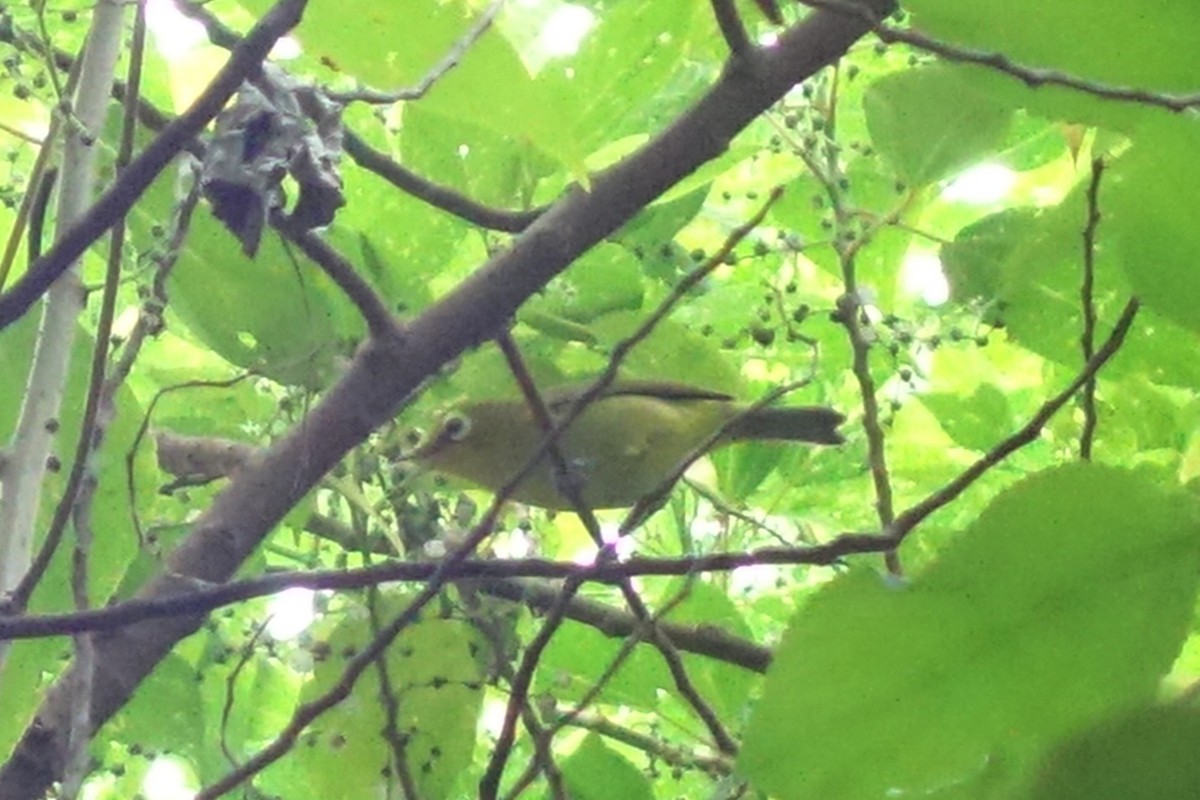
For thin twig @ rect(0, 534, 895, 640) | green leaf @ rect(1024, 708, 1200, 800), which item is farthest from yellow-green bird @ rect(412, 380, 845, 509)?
green leaf @ rect(1024, 708, 1200, 800)

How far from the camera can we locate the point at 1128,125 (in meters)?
0.33

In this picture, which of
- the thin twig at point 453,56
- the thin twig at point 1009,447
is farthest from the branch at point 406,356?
the thin twig at point 453,56

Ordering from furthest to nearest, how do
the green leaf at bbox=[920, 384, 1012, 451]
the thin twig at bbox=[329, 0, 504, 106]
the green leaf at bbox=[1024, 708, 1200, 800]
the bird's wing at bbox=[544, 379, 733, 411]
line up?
the bird's wing at bbox=[544, 379, 733, 411]
the green leaf at bbox=[920, 384, 1012, 451]
the thin twig at bbox=[329, 0, 504, 106]
the green leaf at bbox=[1024, 708, 1200, 800]

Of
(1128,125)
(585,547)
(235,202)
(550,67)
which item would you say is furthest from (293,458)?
(1128,125)

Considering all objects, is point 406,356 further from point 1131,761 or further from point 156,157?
point 1131,761

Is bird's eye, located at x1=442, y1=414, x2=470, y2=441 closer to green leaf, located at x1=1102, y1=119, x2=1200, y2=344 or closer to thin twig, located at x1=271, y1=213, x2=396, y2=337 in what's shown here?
thin twig, located at x1=271, y1=213, x2=396, y2=337

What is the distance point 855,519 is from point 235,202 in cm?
81

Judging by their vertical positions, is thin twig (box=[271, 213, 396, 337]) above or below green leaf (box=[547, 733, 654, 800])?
above

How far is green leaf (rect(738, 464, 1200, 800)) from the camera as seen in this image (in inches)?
12.3

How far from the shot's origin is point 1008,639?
0.32 metres

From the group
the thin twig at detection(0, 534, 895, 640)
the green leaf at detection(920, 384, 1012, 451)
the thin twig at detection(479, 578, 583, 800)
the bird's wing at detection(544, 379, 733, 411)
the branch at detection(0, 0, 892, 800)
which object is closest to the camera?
the thin twig at detection(0, 534, 895, 640)

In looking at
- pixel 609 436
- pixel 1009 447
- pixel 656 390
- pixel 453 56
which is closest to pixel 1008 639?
pixel 453 56

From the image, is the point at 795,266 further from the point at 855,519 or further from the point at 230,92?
the point at 230,92

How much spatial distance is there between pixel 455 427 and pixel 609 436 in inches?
7.0
